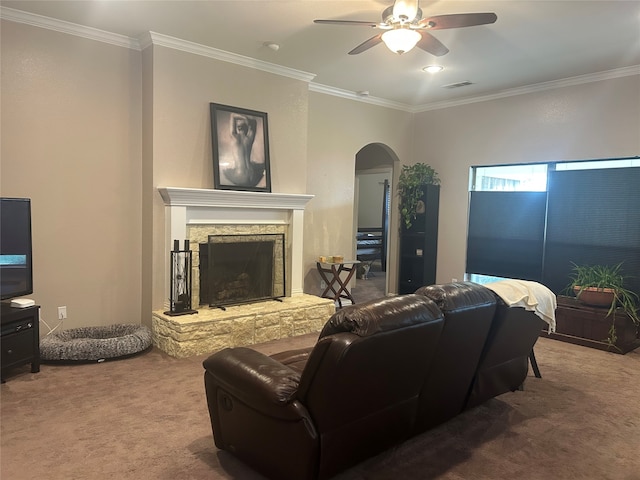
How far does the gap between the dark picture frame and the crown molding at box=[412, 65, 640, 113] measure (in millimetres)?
2981

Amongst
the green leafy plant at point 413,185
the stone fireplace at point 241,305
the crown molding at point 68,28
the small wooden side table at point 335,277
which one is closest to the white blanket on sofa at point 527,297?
the stone fireplace at point 241,305

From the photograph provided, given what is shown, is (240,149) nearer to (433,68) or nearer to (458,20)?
(433,68)

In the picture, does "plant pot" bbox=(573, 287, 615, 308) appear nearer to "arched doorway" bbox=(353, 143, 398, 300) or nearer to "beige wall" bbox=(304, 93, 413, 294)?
"beige wall" bbox=(304, 93, 413, 294)

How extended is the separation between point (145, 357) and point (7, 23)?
9.94 ft

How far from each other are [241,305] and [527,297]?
289 centimetres

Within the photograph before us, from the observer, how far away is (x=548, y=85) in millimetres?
5660

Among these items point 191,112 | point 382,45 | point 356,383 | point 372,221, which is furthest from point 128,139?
point 372,221

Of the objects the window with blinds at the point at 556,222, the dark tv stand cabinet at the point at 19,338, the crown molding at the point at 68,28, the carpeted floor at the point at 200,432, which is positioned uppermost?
the crown molding at the point at 68,28

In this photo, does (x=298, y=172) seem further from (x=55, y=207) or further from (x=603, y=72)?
(x=603, y=72)

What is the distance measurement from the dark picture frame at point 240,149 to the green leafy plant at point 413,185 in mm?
2531

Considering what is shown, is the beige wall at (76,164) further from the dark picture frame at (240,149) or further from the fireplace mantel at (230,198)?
the dark picture frame at (240,149)

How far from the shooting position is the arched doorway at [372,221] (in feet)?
27.6

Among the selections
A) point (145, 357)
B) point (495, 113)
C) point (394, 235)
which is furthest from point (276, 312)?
point (495, 113)

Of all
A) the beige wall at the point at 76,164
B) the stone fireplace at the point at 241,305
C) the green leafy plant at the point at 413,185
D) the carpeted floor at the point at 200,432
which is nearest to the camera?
the carpeted floor at the point at 200,432
